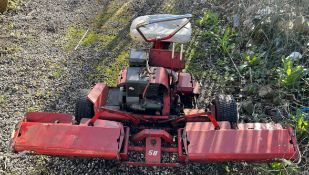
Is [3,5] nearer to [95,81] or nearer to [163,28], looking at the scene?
[95,81]

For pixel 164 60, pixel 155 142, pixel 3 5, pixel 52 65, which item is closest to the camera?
pixel 155 142

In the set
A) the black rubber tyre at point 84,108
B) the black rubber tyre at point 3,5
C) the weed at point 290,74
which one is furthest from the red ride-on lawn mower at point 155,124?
the black rubber tyre at point 3,5

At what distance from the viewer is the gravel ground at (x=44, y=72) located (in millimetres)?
4160

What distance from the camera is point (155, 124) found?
4336 millimetres

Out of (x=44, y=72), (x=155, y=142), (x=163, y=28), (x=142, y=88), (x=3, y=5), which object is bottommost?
(x=155, y=142)

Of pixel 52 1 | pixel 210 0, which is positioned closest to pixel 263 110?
pixel 210 0

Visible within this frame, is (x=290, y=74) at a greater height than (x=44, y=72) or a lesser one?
greater

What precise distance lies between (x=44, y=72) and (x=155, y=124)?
2.15 meters

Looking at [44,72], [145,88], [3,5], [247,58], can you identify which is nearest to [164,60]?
[145,88]

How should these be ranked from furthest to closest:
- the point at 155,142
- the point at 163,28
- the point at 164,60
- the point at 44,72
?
the point at 44,72 → the point at 164,60 → the point at 163,28 → the point at 155,142

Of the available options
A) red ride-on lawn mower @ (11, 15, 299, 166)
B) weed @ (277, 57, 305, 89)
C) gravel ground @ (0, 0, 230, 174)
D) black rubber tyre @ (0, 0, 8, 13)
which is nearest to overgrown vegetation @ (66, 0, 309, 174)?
weed @ (277, 57, 305, 89)

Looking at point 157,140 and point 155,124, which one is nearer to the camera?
point 157,140

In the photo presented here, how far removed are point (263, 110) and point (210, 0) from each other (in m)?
3.10

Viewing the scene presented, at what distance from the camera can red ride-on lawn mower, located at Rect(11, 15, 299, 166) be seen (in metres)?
3.78
